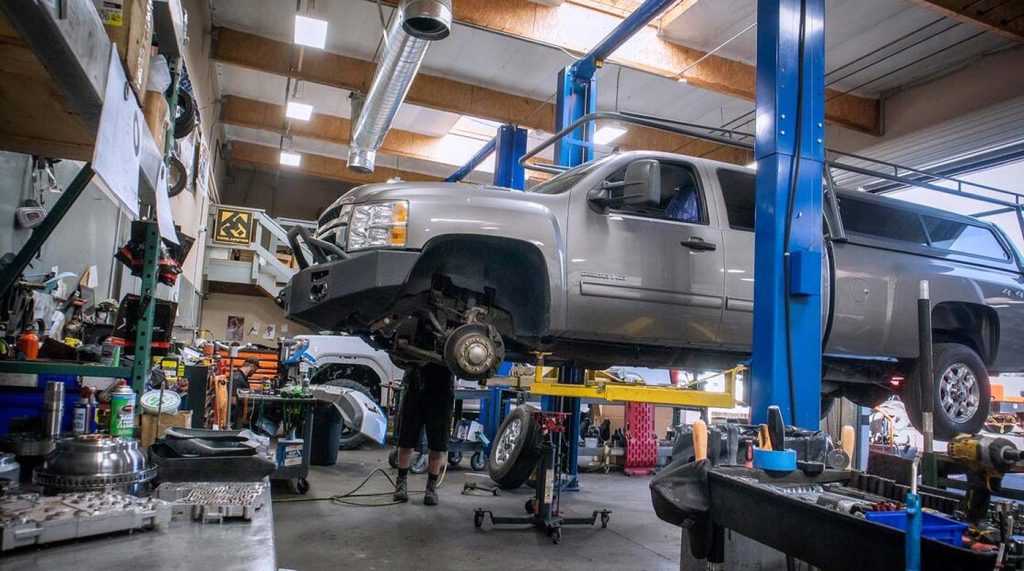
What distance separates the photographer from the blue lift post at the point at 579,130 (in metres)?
6.11

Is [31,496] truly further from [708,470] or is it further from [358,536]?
[358,536]

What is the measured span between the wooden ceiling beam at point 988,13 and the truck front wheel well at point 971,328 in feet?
10.3

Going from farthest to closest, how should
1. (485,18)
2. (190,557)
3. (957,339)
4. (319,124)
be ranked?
(319,124), (485,18), (957,339), (190,557)

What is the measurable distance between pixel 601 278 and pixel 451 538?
188cm

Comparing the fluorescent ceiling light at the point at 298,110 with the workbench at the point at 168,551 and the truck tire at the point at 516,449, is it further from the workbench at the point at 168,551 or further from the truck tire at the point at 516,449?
the workbench at the point at 168,551

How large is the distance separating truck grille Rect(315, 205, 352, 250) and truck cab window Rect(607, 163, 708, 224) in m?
1.62

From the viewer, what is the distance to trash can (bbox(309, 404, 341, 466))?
6.60 metres

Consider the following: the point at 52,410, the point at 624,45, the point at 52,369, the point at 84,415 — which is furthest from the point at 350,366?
the point at 52,410

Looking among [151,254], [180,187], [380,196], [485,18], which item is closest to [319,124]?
[485,18]

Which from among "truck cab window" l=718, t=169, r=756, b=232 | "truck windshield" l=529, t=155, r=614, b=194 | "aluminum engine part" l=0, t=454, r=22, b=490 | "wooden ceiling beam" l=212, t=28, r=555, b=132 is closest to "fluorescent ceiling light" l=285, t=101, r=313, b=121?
"wooden ceiling beam" l=212, t=28, r=555, b=132

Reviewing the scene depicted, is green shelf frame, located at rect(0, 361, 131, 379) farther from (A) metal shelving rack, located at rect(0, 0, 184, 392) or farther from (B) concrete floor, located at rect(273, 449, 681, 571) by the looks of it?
(B) concrete floor, located at rect(273, 449, 681, 571)

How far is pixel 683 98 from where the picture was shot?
1078 centimetres

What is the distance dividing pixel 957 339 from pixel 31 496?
→ 238 inches

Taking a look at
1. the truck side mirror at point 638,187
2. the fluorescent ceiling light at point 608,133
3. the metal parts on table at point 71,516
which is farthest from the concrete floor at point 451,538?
the fluorescent ceiling light at point 608,133
